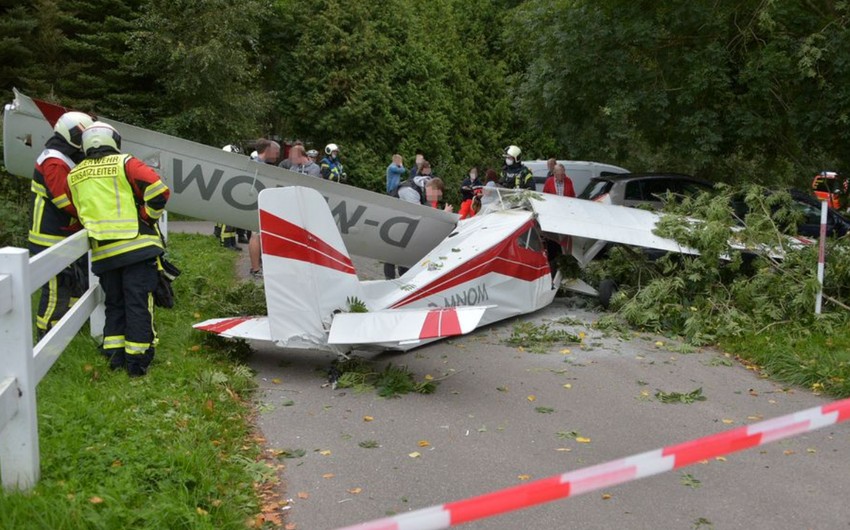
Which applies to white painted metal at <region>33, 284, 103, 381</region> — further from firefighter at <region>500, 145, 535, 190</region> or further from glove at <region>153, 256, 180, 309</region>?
firefighter at <region>500, 145, 535, 190</region>

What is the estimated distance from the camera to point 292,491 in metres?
4.47

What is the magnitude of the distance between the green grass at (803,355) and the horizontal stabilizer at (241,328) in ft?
15.6

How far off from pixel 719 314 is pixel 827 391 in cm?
222

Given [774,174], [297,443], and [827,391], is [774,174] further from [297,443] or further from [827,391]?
[297,443]

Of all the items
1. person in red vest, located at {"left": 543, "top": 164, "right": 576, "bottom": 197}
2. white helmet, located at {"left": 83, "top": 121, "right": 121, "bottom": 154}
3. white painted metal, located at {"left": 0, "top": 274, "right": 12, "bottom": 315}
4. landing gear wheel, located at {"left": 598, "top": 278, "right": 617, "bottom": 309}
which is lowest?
landing gear wheel, located at {"left": 598, "top": 278, "right": 617, "bottom": 309}

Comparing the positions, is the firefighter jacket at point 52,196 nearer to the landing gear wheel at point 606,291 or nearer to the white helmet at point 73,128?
the white helmet at point 73,128

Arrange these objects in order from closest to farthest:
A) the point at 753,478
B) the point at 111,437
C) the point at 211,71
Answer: the point at 111,437 < the point at 753,478 < the point at 211,71

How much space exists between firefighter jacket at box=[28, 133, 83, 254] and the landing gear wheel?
6361 millimetres

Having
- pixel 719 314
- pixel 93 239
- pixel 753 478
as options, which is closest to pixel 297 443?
pixel 93 239

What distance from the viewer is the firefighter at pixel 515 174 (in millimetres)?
14273

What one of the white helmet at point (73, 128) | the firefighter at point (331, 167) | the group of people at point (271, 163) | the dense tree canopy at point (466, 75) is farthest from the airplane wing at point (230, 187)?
the dense tree canopy at point (466, 75)

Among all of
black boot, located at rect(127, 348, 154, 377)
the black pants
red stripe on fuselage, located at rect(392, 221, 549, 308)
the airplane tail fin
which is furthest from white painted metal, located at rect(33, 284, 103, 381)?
red stripe on fuselage, located at rect(392, 221, 549, 308)

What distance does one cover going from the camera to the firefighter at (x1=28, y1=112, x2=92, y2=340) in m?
6.29

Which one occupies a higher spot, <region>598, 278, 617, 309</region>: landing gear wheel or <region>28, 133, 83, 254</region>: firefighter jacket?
<region>28, 133, 83, 254</region>: firefighter jacket
